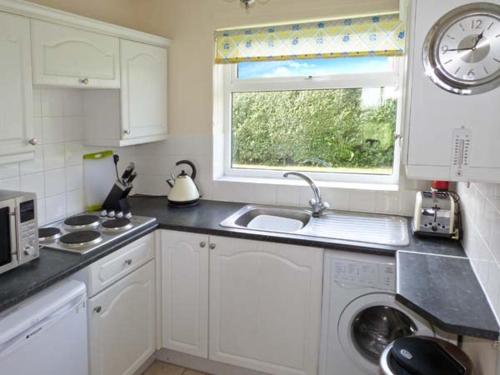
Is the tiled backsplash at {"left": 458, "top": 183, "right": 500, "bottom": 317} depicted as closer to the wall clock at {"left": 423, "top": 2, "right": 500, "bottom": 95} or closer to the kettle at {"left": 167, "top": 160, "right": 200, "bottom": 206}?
the wall clock at {"left": 423, "top": 2, "right": 500, "bottom": 95}

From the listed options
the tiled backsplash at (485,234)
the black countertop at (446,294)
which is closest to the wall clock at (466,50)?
the tiled backsplash at (485,234)

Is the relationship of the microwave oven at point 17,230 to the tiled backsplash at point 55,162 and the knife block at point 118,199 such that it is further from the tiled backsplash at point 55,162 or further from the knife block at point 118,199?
the knife block at point 118,199

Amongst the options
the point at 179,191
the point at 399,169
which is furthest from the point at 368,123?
the point at 179,191

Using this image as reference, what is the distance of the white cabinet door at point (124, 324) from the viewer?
77.0 inches

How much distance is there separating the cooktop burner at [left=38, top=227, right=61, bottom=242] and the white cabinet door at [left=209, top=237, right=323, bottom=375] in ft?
2.48

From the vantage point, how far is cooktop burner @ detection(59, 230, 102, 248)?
196 cm

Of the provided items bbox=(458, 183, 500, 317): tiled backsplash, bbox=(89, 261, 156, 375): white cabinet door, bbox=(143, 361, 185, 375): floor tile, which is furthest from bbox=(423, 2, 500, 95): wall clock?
bbox=(143, 361, 185, 375): floor tile

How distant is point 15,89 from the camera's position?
5.84ft

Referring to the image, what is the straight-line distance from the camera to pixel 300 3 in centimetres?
253

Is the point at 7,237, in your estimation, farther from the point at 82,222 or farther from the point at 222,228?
the point at 222,228

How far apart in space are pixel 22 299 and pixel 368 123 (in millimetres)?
2033

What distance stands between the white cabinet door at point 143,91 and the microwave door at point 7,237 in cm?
88

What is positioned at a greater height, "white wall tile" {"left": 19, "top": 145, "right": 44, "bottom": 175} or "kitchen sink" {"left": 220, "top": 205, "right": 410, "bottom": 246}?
"white wall tile" {"left": 19, "top": 145, "right": 44, "bottom": 175}

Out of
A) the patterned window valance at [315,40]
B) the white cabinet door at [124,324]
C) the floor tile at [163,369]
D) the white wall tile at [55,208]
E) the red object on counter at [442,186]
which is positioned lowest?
the floor tile at [163,369]
